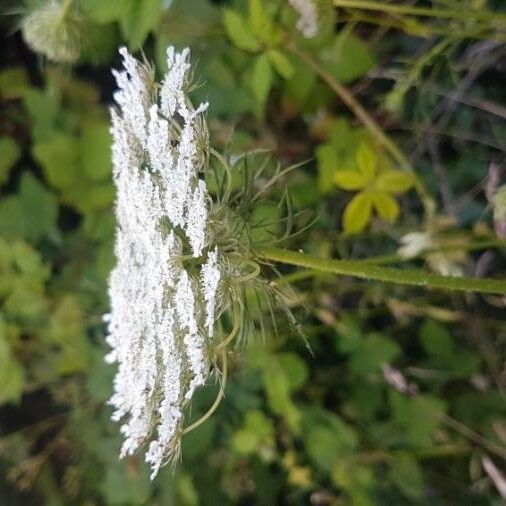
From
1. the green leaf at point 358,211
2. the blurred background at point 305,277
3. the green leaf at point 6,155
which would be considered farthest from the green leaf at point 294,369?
the green leaf at point 6,155

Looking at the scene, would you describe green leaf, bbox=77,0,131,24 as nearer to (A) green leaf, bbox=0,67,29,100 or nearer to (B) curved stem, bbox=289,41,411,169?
(B) curved stem, bbox=289,41,411,169

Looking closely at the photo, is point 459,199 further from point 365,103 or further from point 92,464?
point 92,464

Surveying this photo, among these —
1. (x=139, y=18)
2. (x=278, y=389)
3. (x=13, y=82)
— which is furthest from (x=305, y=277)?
(x=13, y=82)

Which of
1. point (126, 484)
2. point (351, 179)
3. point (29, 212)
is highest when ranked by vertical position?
point (351, 179)

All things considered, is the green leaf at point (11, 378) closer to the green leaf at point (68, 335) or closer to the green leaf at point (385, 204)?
the green leaf at point (68, 335)

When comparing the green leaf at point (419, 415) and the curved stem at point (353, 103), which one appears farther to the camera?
the green leaf at point (419, 415)

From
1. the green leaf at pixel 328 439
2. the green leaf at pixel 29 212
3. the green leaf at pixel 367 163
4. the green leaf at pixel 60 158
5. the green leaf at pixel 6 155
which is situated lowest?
the green leaf at pixel 328 439

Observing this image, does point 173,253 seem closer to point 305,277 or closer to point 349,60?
point 305,277
